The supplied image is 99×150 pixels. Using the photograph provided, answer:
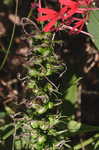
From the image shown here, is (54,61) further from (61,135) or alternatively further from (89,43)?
(89,43)

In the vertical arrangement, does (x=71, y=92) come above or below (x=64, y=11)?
below

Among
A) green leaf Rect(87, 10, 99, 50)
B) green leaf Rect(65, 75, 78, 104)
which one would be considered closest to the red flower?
green leaf Rect(87, 10, 99, 50)

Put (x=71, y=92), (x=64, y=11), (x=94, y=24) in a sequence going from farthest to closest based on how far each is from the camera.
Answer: (x=71, y=92)
(x=94, y=24)
(x=64, y=11)

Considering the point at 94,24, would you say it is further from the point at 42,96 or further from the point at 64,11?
the point at 42,96

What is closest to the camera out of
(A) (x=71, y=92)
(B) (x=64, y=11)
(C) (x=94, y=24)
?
(B) (x=64, y=11)

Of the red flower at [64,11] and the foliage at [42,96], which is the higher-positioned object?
the red flower at [64,11]

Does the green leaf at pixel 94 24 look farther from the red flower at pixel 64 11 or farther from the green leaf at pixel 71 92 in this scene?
the green leaf at pixel 71 92

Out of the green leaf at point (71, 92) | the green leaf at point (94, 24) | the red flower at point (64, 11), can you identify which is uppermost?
the red flower at point (64, 11)

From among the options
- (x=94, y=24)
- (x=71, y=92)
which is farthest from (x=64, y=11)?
(x=71, y=92)

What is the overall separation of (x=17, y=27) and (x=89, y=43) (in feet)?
0.88

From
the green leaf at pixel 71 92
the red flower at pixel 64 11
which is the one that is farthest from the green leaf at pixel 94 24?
the green leaf at pixel 71 92

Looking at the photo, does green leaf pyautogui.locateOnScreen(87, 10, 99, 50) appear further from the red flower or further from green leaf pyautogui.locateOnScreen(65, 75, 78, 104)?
green leaf pyautogui.locateOnScreen(65, 75, 78, 104)

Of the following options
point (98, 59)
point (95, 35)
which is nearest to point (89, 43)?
point (98, 59)

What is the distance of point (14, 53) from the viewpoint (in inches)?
57.4
